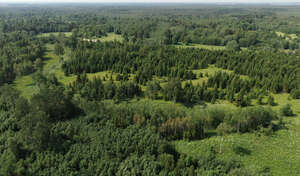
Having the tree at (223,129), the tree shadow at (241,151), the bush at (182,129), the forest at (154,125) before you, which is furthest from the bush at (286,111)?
the bush at (182,129)

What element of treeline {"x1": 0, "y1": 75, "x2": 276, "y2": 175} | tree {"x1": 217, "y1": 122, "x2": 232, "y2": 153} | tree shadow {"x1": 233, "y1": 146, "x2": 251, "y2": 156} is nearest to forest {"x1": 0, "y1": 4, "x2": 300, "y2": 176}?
tree {"x1": 217, "y1": 122, "x2": 232, "y2": 153}

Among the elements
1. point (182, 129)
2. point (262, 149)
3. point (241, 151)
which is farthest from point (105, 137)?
point (262, 149)

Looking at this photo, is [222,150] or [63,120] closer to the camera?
[222,150]

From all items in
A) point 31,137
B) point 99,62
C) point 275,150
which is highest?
point 99,62

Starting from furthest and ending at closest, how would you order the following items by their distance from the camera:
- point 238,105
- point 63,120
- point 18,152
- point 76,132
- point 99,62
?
point 99,62, point 238,105, point 63,120, point 76,132, point 18,152

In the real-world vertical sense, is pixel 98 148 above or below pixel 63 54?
below

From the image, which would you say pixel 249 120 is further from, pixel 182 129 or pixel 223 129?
pixel 182 129

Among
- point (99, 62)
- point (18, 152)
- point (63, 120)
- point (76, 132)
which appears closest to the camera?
point (18, 152)

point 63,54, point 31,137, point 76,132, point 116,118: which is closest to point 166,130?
point 116,118

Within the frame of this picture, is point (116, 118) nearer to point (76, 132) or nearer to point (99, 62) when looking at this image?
point (76, 132)

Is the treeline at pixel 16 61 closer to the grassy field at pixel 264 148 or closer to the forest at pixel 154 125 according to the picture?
the forest at pixel 154 125
